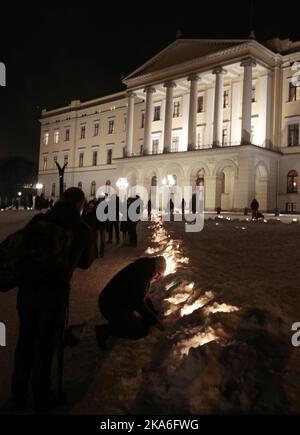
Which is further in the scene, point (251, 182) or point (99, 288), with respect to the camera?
point (251, 182)

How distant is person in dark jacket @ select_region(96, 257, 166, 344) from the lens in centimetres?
520

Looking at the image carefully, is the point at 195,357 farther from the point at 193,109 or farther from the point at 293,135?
the point at 193,109

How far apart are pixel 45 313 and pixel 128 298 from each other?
1.67 m

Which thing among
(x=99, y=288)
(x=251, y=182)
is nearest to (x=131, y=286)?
(x=99, y=288)

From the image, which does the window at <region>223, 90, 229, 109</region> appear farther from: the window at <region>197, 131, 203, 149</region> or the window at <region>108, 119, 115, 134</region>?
the window at <region>108, 119, 115, 134</region>

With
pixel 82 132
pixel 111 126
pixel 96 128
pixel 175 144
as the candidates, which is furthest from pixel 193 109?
pixel 82 132

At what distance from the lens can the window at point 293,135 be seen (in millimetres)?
39984

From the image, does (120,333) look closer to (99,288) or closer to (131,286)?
(131,286)

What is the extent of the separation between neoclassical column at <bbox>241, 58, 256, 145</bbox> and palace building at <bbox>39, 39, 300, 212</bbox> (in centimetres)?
9

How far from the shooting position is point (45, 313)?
371 centimetres

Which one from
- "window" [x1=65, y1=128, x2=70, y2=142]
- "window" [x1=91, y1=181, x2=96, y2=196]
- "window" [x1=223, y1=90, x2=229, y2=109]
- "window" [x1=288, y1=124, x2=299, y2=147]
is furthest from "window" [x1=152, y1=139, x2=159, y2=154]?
"window" [x1=65, y1=128, x2=70, y2=142]

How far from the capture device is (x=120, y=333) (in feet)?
17.4

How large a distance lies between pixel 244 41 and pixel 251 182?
1330 cm

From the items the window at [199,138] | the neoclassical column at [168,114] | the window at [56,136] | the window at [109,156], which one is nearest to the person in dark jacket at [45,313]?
the neoclassical column at [168,114]
